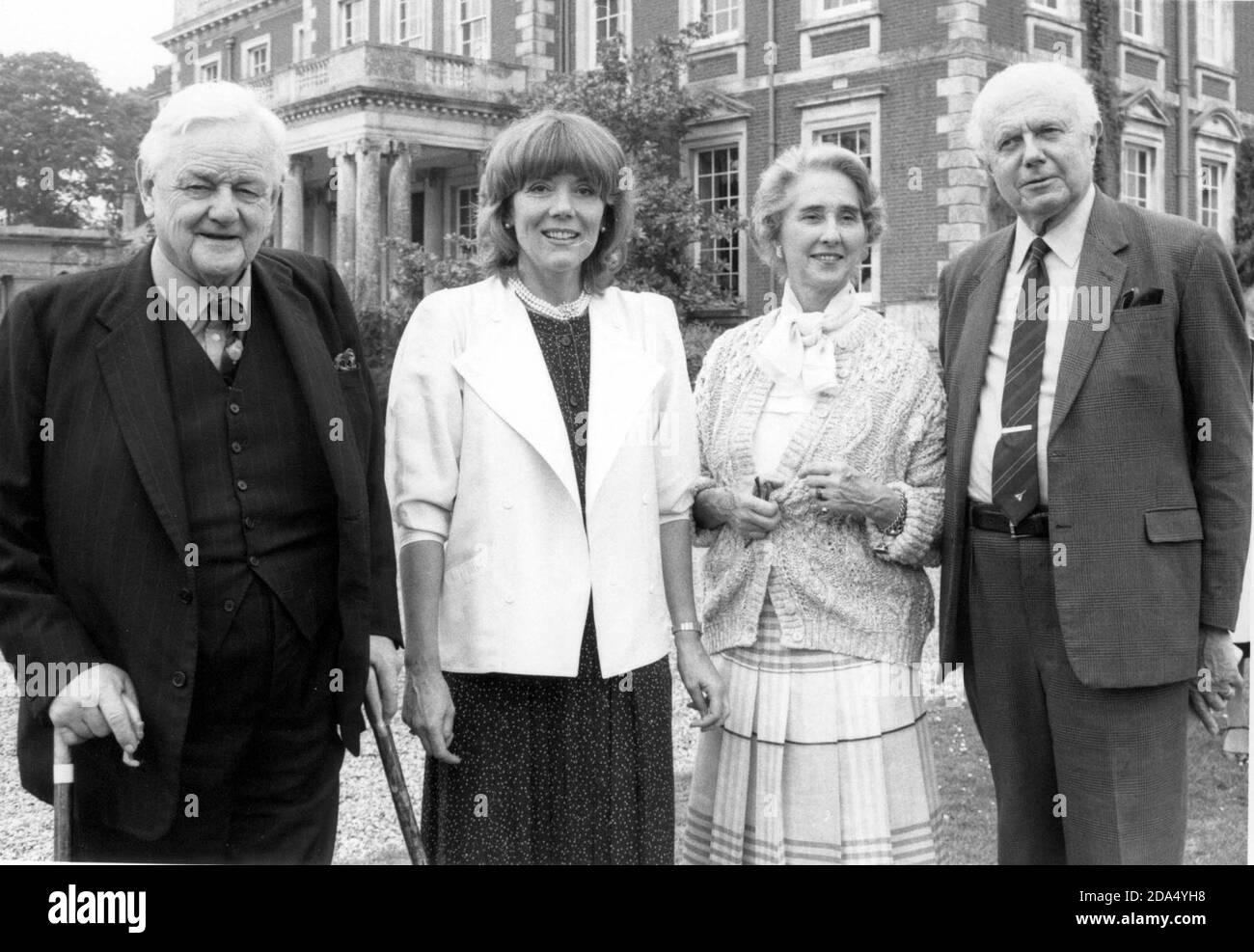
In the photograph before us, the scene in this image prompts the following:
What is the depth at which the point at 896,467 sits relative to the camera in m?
3.30

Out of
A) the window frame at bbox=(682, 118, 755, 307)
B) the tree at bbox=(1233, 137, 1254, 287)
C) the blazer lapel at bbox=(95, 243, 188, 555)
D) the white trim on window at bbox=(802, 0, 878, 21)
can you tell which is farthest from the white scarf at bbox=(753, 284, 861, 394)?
the white trim on window at bbox=(802, 0, 878, 21)

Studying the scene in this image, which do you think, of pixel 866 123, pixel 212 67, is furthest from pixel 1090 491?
pixel 866 123

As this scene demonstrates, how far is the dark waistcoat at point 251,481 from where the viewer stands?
2.66 m

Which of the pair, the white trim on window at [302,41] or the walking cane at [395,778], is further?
the white trim on window at [302,41]

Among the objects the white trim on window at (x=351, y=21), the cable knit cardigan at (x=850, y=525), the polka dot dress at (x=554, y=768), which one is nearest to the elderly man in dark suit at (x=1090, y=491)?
the cable knit cardigan at (x=850, y=525)

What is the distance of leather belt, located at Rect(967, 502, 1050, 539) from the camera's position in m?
3.19

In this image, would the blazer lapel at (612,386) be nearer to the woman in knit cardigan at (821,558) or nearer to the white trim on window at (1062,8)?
the woman in knit cardigan at (821,558)

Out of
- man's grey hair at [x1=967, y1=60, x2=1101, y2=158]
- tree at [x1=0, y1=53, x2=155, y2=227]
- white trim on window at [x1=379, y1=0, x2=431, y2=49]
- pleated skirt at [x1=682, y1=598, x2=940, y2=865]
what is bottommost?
pleated skirt at [x1=682, y1=598, x2=940, y2=865]

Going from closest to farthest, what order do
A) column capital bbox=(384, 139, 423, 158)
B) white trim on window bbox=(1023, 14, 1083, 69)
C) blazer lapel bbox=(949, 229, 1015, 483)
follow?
blazer lapel bbox=(949, 229, 1015, 483) → white trim on window bbox=(1023, 14, 1083, 69) → column capital bbox=(384, 139, 423, 158)

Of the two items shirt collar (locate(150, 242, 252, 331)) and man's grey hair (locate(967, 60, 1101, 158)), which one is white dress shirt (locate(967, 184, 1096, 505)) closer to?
man's grey hair (locate(967, 60, 1101, 158))

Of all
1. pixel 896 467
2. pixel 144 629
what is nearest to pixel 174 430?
pixel 144 629

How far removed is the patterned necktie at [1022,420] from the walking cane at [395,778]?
5.43 ft

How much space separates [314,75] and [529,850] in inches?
777

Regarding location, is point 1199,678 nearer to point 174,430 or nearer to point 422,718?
point 422,718
